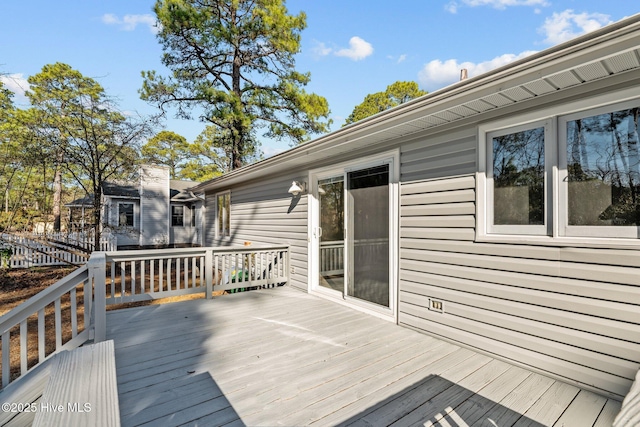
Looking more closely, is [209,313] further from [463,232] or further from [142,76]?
[142,76]

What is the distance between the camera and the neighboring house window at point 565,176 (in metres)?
2.03

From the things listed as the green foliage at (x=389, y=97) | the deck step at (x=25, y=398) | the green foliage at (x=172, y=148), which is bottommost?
the deck step at (x=25, y=398)

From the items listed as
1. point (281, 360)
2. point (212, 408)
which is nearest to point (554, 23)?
point (281, 360)

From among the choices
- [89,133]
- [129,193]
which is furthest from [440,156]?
[129,193]

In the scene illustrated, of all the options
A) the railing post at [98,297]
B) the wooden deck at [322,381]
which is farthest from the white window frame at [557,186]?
the railing post at [98,297]

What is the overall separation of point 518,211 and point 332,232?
8.33 feet

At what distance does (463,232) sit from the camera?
2859 mm

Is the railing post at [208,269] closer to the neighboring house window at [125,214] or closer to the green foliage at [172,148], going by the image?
the neighboring house window at [125,214]

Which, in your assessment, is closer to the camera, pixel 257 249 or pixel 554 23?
pixel 257 249

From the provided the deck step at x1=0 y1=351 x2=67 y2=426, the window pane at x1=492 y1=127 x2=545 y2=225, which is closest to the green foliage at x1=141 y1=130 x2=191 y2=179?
the deck step at x1=0 y1=351 x2=67 y2=426

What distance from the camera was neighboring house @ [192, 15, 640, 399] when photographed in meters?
1.99

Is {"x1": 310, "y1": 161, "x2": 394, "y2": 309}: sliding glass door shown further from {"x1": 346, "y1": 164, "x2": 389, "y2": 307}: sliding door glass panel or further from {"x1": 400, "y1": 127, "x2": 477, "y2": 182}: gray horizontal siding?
{"x1": 400, "y1": 127, "x2": 477, "y2": 182}: gray horizontal siding

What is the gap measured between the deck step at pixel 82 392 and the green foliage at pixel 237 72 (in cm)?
977

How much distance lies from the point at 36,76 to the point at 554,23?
1862cm
